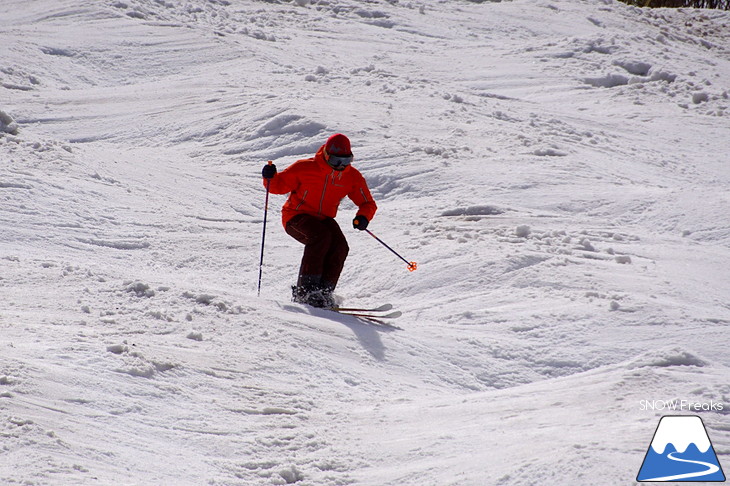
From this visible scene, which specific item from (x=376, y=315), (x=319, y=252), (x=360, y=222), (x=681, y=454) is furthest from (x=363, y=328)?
(x=681, y=454)

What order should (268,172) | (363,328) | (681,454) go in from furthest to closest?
(268,172), (363,328), (681,454)

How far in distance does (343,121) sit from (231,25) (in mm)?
5575

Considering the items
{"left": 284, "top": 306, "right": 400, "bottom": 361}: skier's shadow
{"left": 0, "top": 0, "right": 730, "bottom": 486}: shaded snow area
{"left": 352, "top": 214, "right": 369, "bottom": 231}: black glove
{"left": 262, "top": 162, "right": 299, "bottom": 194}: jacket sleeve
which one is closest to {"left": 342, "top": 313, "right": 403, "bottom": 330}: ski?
{"left": 284, "top": 306, "right": 400, "bottom": 361}: skier's shadow

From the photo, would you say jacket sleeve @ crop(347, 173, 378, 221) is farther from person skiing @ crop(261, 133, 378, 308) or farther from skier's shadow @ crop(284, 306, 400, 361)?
skier's shadow @ crop(284, 306, 400, 361)

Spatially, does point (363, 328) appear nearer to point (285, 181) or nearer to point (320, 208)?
point (320, 208)

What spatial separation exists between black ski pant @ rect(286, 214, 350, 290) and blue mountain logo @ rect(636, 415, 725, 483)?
11.8ft

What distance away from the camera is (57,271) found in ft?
→ 20.2

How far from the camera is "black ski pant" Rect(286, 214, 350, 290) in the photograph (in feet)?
21.8

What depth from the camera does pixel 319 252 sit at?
21.8ft

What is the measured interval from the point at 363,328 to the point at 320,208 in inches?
54.9

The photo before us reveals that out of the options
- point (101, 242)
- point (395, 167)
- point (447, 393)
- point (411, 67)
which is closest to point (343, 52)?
point (411, 67)

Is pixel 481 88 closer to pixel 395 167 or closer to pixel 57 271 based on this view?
pixel 395 167

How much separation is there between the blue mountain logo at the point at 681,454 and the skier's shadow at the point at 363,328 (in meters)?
2.39

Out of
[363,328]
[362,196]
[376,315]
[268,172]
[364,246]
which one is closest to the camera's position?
[363,328]
